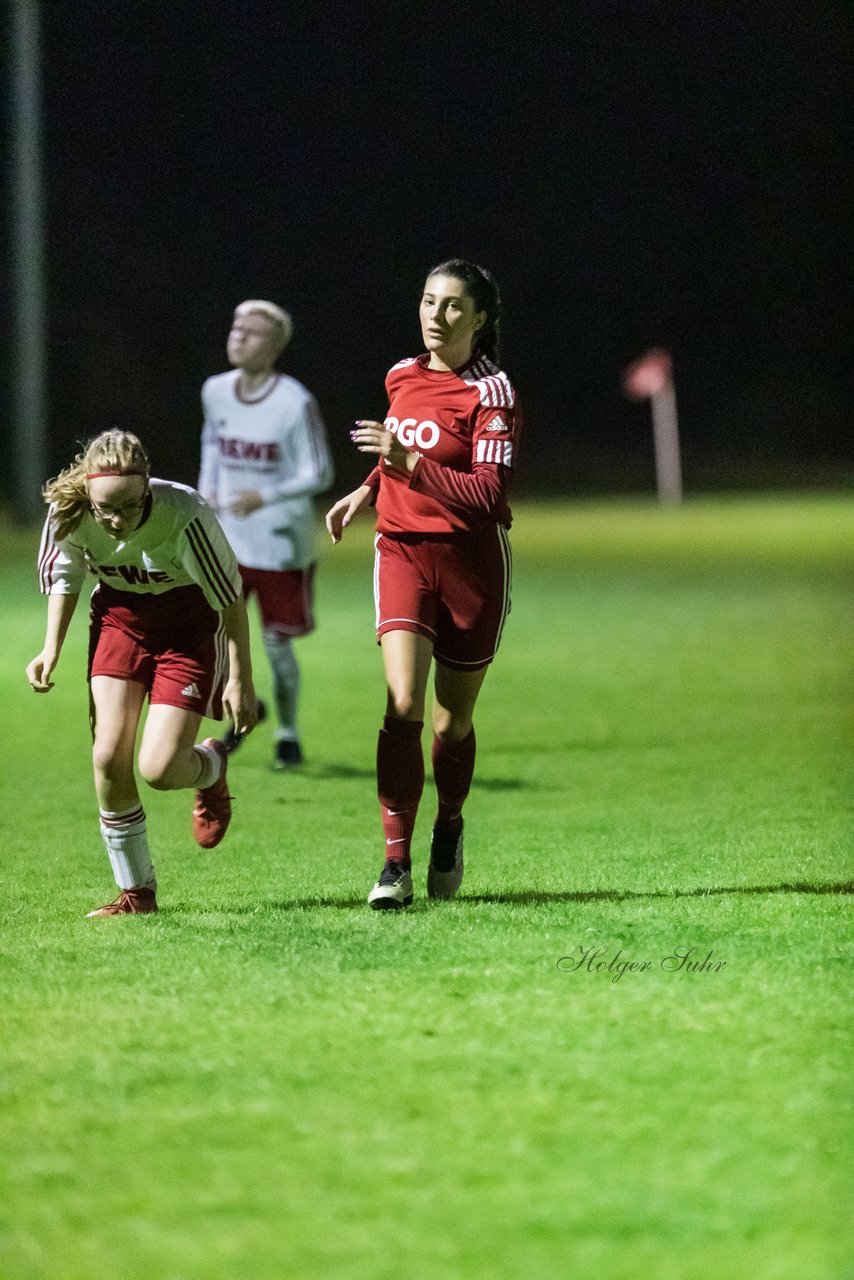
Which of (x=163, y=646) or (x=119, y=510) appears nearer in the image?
(x=119, y=510)

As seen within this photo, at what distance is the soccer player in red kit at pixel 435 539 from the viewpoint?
5551mm

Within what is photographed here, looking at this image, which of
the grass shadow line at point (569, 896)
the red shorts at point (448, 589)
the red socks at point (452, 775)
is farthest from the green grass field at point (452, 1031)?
the red shorts at point (448, 589)

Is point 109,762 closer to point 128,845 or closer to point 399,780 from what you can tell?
point 128,845

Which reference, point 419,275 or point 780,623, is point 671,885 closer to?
point 780,623

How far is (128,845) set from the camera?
558 centimetres

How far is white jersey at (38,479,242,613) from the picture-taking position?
5422 millimetres

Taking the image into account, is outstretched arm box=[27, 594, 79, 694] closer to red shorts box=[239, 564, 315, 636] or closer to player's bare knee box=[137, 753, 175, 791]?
player's bare knee box=[137, 753, 175, 791]

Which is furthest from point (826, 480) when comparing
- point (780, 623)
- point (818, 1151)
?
point (818, 1151)

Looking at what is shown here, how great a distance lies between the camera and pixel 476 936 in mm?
5238

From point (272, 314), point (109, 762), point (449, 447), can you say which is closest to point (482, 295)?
point (449, 447)

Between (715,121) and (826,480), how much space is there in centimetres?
1239

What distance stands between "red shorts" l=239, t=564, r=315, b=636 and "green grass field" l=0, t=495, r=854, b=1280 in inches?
26.6

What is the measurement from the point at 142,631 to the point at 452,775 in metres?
1.08

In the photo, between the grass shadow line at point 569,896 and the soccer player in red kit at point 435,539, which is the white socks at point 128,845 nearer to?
the grass shadow line at point 569,896
